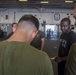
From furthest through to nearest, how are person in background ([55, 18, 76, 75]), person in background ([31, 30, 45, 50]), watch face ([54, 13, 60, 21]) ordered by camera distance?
watch face ([54, 13, 60, 21]) → person in background ([31, 30, 45, 50]) → person in background ([55, 18, 76, 75])

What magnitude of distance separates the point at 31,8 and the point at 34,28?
19021mm

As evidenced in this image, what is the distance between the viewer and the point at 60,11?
67.2 ft

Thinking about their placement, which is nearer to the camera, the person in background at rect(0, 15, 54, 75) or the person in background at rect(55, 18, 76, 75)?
the person in background at rect(0, 15, 54, 75)

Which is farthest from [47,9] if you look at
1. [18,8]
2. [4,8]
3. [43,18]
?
[4,8]

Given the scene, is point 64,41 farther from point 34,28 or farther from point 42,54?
point 42,54

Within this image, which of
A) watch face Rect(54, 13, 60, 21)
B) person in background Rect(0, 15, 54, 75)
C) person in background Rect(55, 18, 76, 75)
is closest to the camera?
person in background Rect(0, 15, 54, 75)

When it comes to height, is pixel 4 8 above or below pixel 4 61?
above

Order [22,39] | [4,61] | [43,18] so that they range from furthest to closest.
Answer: [43,18]
[22,39]
[4,61]

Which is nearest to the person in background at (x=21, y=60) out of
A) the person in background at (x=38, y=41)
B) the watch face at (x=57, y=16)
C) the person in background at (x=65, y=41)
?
the person in background at (x=65, y=41)

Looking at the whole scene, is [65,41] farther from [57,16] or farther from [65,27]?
[57,16]

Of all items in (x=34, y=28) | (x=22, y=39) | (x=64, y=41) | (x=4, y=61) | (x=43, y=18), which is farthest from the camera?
(x=43, y=18)

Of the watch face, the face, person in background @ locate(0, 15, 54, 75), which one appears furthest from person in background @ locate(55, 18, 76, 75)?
the watch face

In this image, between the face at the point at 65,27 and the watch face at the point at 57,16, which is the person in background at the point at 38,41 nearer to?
the face at the point at 65,27

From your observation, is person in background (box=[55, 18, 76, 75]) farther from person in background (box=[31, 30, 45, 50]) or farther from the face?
person in background (box=[31, 30, 45, 50])
